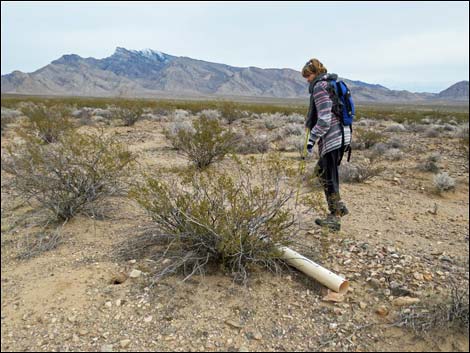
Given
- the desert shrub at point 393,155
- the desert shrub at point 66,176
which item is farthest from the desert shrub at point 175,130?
the desert shrub at point 393,155

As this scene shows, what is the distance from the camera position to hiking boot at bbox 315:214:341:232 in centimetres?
416

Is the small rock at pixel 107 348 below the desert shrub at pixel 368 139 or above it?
below

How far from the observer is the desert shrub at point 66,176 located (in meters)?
4.30

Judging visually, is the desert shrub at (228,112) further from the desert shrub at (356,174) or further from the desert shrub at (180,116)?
the desert shrub at (356,174)

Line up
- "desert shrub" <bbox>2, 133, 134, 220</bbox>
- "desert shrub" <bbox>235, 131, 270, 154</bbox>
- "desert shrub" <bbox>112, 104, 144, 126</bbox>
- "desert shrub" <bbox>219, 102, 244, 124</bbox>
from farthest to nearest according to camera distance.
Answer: "desert shrub" <bbox>219, 102, 244, 124</bbox> < "desert shrub" <bbox>112, 104, 144, 126</bbox> < "desert shrub" <bbox>235, 131, 270, 154</bbox> < "desert shrub" <bbox>2, 133, 134, 220</bbox>

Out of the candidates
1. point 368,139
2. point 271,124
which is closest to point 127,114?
point 271,124

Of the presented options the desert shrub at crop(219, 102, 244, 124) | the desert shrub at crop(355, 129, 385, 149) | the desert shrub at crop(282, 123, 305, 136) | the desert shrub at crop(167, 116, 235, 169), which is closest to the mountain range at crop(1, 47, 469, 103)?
the desert shrub at crop(219, 102, 244, 124)

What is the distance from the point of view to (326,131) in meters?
3.90

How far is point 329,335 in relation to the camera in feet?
8.41

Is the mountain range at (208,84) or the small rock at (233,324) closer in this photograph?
the small rock at (233,324)

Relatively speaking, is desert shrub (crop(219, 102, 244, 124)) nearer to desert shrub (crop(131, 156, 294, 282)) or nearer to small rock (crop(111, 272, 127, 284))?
desert shrub (crop(131, 156, 294, 282))

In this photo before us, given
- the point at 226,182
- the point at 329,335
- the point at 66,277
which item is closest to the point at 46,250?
the point at 66,277

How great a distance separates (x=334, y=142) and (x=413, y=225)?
5.43 ft

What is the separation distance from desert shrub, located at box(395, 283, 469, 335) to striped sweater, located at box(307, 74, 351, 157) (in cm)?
189
